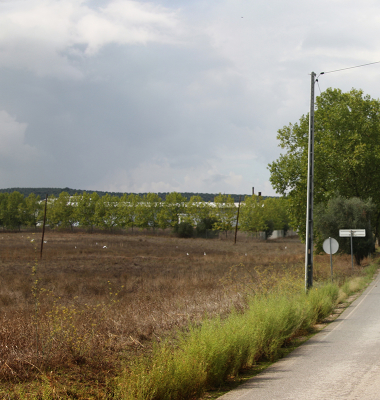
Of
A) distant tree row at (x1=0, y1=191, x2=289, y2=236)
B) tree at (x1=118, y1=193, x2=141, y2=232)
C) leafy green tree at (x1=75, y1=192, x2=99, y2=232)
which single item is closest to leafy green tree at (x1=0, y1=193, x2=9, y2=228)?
distant tree row at (x1=0, y1=191, x2=289, y2=236)

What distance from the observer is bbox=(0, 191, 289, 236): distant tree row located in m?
93.4

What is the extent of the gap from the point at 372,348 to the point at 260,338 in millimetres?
2419

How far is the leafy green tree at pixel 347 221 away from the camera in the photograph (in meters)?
34.3

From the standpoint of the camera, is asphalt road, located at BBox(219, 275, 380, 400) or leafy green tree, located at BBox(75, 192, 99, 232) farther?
leafy green tree, located at BBox(75, 192, 99, 232)

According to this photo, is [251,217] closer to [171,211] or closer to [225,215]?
[225,215]

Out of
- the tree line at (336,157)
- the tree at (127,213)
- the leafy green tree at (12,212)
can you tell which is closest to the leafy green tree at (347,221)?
the tree line at (336,157)

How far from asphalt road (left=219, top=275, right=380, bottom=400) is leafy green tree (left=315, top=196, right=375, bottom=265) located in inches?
947

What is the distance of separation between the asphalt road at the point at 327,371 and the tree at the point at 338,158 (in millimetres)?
30706

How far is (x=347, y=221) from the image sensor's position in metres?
34.2

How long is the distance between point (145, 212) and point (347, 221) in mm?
70392

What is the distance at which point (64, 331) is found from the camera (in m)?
7.82

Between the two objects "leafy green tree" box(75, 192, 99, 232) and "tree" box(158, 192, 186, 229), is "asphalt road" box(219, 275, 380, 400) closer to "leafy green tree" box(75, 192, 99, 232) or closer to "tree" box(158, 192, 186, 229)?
"tree" box(158, 192, 186, 229)

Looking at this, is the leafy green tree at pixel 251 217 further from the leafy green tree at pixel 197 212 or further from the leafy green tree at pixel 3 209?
the leafy green tree at pixel 3 209

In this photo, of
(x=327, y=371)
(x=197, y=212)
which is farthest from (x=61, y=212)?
(x=327, y=371)
